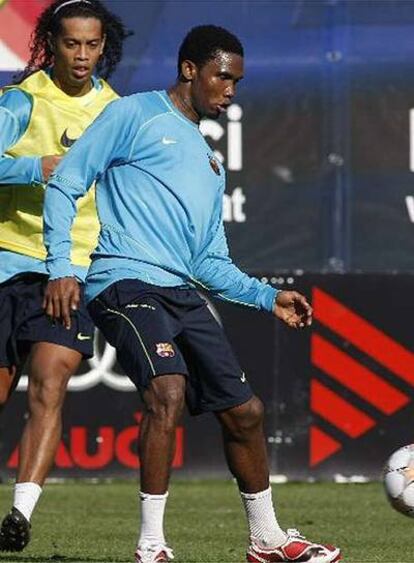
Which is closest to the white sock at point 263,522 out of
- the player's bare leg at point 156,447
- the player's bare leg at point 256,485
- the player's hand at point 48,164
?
the player's bare leg at point 256,485

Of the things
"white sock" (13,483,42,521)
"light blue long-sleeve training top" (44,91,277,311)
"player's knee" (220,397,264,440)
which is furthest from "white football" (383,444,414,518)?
"white sock" (13,483,42,521)

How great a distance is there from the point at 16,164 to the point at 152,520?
1869 mm

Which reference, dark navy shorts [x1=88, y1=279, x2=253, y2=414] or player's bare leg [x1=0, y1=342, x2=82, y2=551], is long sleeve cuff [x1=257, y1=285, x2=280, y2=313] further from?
player's bare leg [x1=0, y1=342, x2=82, y2=551]

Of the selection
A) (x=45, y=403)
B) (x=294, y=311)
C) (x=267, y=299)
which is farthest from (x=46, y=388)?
(x=294, y=311)

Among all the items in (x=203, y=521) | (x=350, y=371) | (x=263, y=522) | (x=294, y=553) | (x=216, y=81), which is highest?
(x=216, y=81)

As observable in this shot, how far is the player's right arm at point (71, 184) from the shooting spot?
674 cm

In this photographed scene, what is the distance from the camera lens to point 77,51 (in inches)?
322

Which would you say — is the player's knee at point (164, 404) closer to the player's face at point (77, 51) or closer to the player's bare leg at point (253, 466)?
the player's bare leg at point (253, 466)

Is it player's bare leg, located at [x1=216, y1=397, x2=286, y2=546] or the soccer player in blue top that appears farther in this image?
player's bare leg, located at [x1=216, y1=397, x2=286, y2=546]

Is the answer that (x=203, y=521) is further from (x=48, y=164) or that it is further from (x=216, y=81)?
(x=216, y=81)

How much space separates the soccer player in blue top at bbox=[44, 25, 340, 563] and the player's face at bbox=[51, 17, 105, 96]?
1017 mm

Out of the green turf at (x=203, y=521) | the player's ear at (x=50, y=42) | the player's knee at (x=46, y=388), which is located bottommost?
the green turf at (x=203, y=521)

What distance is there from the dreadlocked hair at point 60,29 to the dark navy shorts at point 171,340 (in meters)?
1.68

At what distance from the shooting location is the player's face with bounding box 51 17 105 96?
8180mm
